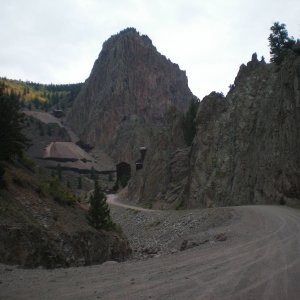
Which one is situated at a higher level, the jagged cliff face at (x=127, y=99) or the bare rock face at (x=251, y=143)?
the jagged cliff face at (x=127, y=99)

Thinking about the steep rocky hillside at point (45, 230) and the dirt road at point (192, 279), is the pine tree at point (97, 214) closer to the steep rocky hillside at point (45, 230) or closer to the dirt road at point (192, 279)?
the steep rocky hillside at point (45, 230)

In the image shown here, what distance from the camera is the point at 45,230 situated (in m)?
21.3

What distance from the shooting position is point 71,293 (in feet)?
32.1

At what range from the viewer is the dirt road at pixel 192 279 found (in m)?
A: 9.45

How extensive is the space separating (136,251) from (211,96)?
38.8m

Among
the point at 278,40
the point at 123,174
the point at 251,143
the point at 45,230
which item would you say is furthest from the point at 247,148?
the point at 123,174

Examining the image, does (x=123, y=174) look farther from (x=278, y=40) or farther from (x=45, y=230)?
(x=45, y=230)

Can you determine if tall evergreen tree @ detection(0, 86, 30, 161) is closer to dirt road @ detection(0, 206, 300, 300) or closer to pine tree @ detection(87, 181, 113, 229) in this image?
pine tree @ detection(87, 181, 113, 229)

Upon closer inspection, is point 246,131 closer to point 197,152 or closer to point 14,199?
point 197,152

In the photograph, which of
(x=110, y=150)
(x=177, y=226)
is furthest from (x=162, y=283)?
(x=110, y=150)

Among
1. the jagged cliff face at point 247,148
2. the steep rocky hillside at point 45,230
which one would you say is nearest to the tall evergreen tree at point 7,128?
the steep rocky hillside at point 45,230

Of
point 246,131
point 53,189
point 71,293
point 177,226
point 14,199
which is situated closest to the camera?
point 71,293

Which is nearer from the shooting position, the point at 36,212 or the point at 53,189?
the point at 36,212

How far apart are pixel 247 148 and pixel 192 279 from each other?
134 ft
